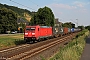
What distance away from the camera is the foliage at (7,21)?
274 feet

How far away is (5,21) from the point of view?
278ft

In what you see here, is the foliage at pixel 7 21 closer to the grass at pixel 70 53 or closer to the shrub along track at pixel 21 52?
the shrub along track at pixel 21 52

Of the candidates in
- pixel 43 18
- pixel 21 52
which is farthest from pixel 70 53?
pixel 43 18

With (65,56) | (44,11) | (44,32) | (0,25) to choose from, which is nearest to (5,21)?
(0,25)

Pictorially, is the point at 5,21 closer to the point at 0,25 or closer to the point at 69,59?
the point at 0,25

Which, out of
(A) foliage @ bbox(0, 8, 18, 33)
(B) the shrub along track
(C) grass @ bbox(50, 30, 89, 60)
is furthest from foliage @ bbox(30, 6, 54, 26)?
(C) grass @ bbox(50, 30, 89, 60)

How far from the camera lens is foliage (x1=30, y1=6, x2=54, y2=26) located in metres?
84.0

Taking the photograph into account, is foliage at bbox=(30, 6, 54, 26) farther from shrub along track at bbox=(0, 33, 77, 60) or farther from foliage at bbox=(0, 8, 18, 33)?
shrub along track at bbox=(0, 33, 77, 60)

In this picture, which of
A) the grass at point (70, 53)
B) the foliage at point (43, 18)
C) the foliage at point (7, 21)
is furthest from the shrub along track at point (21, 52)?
the foliage at point (7, 21)

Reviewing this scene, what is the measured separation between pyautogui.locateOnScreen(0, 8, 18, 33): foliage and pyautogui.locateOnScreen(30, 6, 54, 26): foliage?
8013 millimetres

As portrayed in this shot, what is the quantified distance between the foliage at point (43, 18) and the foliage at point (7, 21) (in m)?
8.01

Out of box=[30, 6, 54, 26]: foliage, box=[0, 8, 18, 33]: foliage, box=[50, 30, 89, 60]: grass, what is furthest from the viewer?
box=[30, 6, 54, 26]: foliage

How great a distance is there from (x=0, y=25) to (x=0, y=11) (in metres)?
8.58

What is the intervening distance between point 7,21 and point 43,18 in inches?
575
